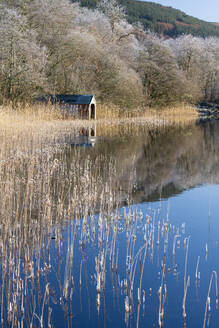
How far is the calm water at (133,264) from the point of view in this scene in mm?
4527

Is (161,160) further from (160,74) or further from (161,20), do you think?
(161,20)

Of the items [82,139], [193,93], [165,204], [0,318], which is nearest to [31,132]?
[82,139]

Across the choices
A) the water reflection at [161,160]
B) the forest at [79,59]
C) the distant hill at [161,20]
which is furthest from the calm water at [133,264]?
the distant hill at [161,20]

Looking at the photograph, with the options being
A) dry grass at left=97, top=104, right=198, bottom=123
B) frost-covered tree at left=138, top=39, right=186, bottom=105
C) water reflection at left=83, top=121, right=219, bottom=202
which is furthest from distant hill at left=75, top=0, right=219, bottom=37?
water reflection at left=83, top=121, right=219, bottom=202

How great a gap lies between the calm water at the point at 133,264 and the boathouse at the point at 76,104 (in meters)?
15.8

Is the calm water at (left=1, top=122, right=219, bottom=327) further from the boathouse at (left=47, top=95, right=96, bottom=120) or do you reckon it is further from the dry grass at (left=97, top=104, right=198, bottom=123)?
the dry grass at (left=97, top=104, right=198, bottom=123)

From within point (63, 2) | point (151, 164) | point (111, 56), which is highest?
point (63, 2)

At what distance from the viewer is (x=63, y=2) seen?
33594 millimetres

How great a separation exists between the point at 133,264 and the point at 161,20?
499 ft

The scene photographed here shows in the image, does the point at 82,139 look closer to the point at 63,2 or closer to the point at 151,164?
the point at 151,164

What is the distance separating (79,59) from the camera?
34.0 metres

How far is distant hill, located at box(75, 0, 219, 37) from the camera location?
452ft

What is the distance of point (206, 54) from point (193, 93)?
1943cm

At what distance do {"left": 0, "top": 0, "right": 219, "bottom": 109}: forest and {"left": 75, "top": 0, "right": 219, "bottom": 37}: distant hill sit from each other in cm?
8871
